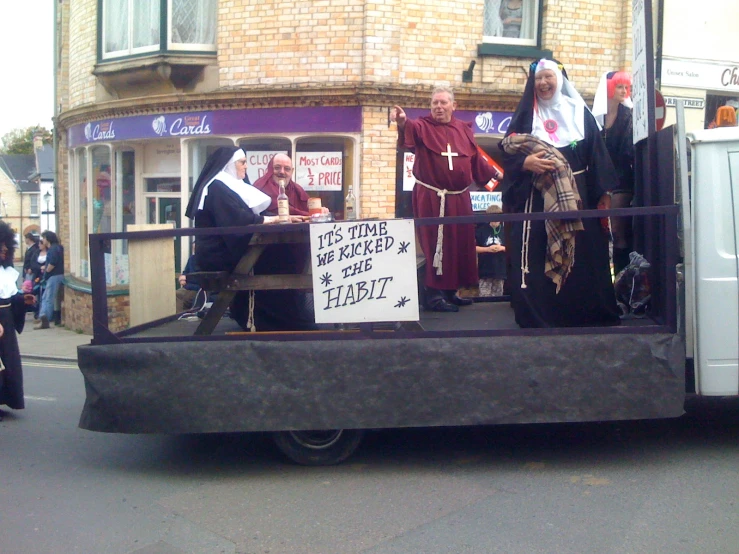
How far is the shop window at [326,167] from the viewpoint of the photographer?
12117 mm

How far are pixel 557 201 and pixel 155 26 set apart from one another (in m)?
9.55

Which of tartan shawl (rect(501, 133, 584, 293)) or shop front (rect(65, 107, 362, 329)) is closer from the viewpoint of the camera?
tartan shawl (rect(501, 133, 584, 293))

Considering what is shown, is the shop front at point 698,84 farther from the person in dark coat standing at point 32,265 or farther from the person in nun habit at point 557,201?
the person in dark coat standing at point 32,265

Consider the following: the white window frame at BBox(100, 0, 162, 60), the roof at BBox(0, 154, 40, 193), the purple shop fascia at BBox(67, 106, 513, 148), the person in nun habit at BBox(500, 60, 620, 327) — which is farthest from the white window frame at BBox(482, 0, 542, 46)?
the roof at BBox(0, 154, 40, 193)

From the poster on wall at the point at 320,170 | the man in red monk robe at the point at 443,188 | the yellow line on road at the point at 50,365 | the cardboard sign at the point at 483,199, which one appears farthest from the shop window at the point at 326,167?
the man in red monk robe at the point at 443,188

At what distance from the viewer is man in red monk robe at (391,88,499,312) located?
626 centimetres

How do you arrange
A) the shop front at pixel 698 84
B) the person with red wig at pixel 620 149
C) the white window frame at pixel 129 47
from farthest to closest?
the shop front at pixel 698 84, the white window frame at pixel 129 47, the person with red wig at pixel 620 149

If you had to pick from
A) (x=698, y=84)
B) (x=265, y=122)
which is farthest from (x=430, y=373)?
(x=698, y=84)

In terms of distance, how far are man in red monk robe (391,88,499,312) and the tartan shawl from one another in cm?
92

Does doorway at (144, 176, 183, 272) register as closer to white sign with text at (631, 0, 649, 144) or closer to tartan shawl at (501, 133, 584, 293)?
tartan shawl at (501, 133, 584, 293)

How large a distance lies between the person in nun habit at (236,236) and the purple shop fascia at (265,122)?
19.9 ft

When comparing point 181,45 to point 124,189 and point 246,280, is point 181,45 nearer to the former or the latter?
point 124,189

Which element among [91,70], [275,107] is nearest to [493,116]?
[275,107]

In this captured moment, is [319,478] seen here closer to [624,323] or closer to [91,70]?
[624,323]
